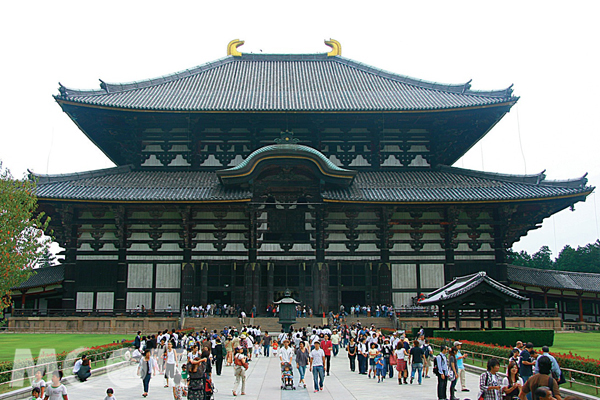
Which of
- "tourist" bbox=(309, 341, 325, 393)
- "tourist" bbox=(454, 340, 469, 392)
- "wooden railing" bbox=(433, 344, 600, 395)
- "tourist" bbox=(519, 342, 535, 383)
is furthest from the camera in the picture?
"tourist" bbox=(309, 341, 325, 393)

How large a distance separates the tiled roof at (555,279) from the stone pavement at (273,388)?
28909 mm

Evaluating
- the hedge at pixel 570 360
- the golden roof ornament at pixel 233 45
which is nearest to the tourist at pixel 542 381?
the hedge at pixel 570 360

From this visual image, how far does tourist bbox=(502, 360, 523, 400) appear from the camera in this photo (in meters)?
11.0

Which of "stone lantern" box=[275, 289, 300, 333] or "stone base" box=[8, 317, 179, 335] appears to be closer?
"stone lantern" box=[275, 289, 300, 333]

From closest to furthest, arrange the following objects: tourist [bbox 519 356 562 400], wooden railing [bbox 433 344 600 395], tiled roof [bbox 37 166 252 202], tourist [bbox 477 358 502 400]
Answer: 1. tourist [bbox 519 356 562 400]
2. tourist [bbox 477 358 502 400]
3. wooden railing [bbox 433 344 600 395]
4. tiled roof [bbox 37 166 252 202]

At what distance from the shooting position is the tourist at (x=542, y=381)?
31.1 feet

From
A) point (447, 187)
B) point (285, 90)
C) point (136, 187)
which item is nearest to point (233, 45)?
point (285, 90)

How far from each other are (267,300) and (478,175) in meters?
19.5

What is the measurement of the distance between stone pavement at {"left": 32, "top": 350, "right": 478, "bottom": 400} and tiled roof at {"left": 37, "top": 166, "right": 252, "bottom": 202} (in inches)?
713

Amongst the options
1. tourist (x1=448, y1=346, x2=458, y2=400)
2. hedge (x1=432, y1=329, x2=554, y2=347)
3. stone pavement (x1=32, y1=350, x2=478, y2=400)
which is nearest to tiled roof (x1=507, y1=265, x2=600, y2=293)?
hedge (x1=432, y1=329, x2=554, y2=347)

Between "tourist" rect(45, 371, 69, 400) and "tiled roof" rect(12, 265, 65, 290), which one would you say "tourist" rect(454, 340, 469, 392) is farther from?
"tiled roof" rect(12, 265, 65, 290)

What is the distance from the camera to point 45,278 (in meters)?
46.6

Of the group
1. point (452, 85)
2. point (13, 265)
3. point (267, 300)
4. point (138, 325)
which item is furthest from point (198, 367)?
point (452, 85)

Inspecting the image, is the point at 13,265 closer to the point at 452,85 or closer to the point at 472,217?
the point at 472,217
